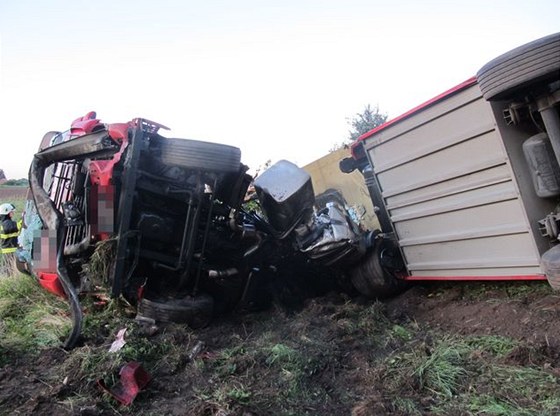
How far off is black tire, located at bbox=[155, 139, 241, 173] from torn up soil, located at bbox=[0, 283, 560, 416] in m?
1.31

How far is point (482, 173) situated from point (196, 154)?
2.17 metres

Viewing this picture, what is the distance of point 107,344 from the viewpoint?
3207 millimetres

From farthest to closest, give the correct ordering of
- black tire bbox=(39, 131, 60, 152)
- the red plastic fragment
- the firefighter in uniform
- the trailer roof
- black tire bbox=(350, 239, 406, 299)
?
1. the firefighter in uniform
2. black tire bbox=(39, 131, 60, 152)
3. black tire bbox=(350, 239, 406, 299)
4. the trailer roof
5. the red plastic fragment

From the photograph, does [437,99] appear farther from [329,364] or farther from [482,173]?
[329,364]

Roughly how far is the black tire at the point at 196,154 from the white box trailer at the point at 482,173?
1.53m

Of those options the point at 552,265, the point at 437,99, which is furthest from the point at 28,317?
the point at 552,265

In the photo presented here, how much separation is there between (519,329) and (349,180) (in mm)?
3597

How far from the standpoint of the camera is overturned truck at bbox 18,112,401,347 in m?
3.43

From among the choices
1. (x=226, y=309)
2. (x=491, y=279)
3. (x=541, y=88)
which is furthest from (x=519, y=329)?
(x=226, y=309)

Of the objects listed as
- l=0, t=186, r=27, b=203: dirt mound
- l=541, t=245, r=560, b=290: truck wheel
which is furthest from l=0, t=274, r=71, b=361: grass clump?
l=0, t=186, r=27, b=203: dirt mound

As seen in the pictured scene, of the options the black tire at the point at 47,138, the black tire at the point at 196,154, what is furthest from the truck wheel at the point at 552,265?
the black tire at the point at 47,138

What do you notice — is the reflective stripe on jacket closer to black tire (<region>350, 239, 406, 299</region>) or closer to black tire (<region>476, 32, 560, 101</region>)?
black tire (<region>350, 239, 406, 299</region>)

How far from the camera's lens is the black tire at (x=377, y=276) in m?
4.31

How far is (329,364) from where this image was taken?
2768 millimetres
